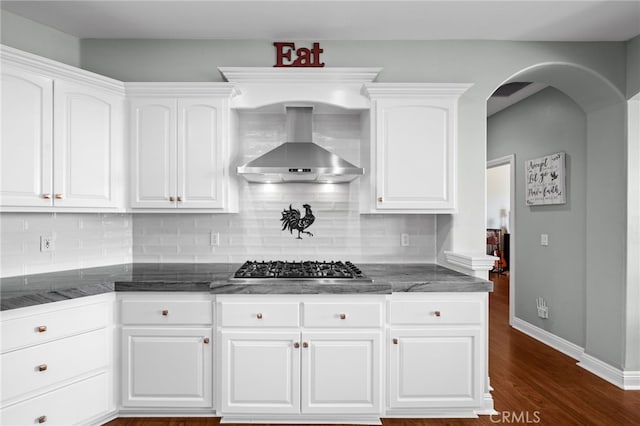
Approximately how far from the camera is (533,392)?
2.88m

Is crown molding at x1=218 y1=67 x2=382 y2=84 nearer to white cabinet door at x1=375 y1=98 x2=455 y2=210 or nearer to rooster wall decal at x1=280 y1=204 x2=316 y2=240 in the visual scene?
white cabinet door at x1=375 y1=98 x2=455 y2=210

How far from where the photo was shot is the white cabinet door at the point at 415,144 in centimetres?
274

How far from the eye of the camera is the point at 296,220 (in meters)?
3.13

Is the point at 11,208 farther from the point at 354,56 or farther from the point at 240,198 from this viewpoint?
the point at 354,56

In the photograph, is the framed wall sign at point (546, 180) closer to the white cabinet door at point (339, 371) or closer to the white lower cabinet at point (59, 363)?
the white cabinet door at point (339, 371)

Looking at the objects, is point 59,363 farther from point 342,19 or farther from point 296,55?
point 342,19

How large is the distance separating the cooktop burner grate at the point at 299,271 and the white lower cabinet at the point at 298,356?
0.56 ft

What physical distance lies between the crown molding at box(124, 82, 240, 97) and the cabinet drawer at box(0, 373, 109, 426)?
1980mm

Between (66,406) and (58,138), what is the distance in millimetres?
1671

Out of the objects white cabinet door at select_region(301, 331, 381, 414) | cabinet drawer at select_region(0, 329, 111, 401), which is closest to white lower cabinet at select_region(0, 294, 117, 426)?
cabinet drawer at select_region(0, 329, 111, 401)

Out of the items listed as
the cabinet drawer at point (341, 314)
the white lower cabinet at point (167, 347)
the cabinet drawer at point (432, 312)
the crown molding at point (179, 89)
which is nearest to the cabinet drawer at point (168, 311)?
the white lower cabinet at point (167, 347)

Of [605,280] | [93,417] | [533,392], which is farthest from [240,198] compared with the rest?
[605,280]

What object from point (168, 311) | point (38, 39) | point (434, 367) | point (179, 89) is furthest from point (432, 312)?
point (38, 39)

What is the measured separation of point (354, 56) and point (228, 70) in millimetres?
1024
